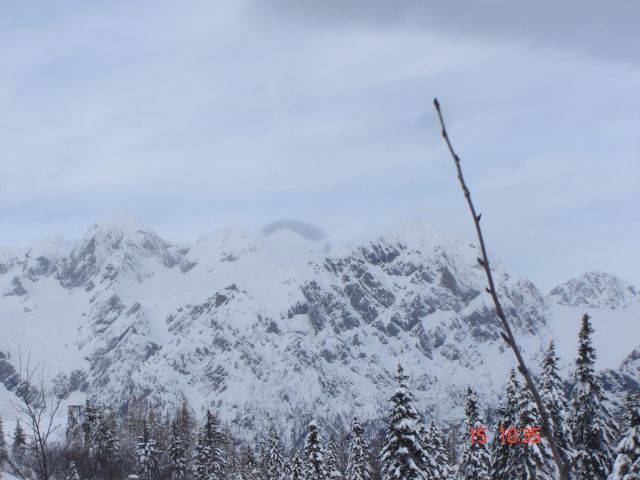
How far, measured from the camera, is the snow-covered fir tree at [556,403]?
31547mm

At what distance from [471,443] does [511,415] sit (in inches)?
254

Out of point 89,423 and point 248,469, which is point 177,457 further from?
point 89,423

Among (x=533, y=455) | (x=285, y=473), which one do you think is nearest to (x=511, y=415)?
(x=533, y=455)

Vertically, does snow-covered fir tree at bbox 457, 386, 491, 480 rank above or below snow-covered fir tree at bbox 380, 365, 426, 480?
below

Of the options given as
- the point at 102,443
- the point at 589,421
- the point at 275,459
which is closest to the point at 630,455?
the point at 589,421

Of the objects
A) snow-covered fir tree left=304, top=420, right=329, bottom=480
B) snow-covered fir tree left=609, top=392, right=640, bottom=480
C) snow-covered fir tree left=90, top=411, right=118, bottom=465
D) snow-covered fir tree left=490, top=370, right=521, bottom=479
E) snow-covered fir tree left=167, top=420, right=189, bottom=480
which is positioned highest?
snow-covered fir tree left=609, top=392, right=640, bottom=480

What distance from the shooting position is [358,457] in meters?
46.0

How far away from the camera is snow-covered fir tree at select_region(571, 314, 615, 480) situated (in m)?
31.2

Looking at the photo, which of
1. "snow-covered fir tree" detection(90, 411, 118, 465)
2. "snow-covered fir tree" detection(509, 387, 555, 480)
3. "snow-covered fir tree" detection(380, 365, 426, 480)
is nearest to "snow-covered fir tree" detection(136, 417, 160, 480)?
"snow-covered fir tree" detection(90, 411, 118, 465)

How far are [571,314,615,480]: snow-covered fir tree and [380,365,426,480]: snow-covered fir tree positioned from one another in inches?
345

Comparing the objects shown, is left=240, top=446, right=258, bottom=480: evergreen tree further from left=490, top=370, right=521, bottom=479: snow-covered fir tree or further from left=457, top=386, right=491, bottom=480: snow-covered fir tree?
left=490, top=370, right=521, bottom=479: snow-covered fir tree

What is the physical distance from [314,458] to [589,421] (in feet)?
61.1

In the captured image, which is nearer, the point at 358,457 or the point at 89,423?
the point at 358,457
